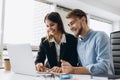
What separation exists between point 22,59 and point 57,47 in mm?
736

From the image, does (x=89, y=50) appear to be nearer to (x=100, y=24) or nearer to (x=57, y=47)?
(x=57, y=47)

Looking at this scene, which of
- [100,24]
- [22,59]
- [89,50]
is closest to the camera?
[22,59]

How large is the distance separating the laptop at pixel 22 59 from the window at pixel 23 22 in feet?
6.39

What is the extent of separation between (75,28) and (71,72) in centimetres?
48

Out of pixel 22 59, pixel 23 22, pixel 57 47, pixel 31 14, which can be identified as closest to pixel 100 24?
pixel 31 14

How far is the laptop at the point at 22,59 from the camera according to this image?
1.41m

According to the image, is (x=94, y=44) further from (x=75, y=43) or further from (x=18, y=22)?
(x=18, y=22)

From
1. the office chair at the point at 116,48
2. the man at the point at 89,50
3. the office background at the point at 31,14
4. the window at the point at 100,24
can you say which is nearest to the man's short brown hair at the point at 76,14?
the man at the point at 89,50

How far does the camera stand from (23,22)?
12.6 feet

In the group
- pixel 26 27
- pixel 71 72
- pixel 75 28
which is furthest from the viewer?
pixel 26 27

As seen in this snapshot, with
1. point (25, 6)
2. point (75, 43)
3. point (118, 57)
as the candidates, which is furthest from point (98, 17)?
point (75, 43)

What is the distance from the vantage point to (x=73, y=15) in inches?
71.8

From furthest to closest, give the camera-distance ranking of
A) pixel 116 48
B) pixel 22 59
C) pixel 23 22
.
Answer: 1. pixel 23 22
2. pixel 116 48
3. pixel 22 59

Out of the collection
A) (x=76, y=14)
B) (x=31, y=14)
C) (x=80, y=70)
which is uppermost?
(x=31, y=14)
